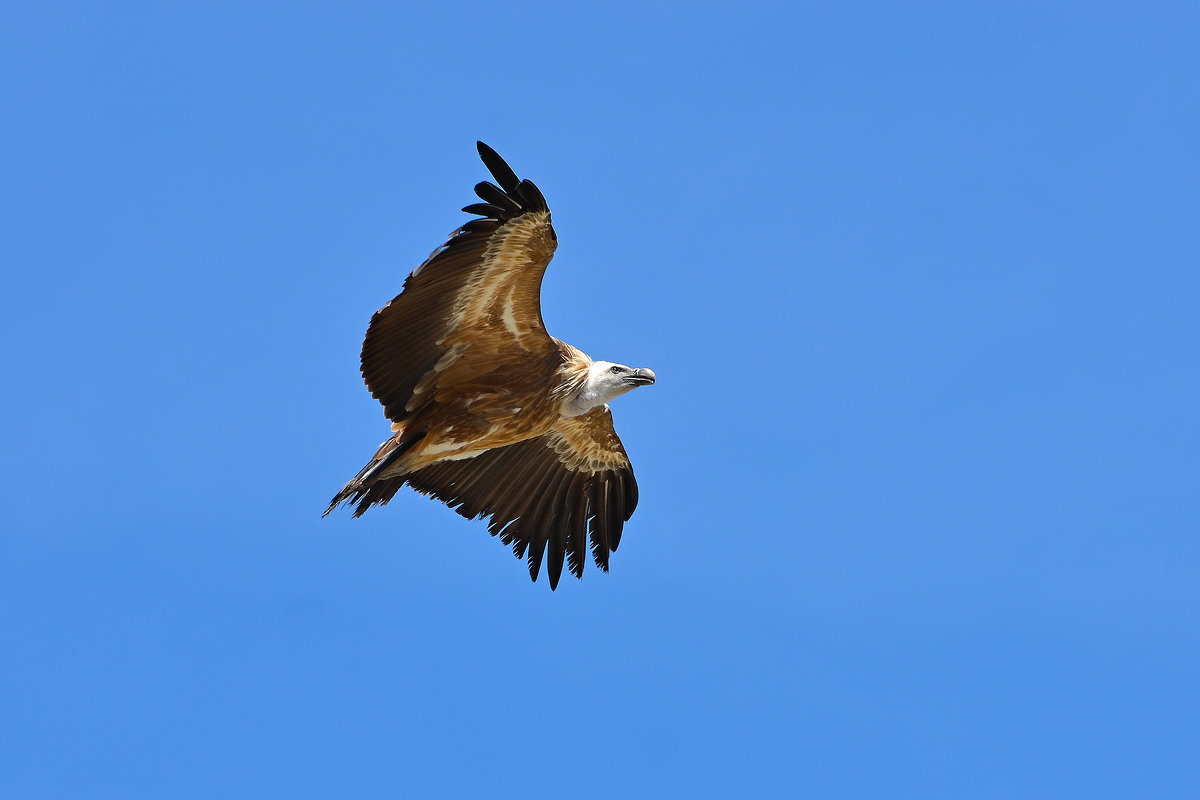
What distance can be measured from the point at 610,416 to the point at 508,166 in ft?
13.7

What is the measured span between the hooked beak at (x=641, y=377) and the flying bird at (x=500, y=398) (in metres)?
0.01

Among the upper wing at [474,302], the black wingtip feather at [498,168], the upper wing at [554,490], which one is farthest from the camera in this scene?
the upper wing at [554,490]

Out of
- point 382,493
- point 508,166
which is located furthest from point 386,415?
point 508,166

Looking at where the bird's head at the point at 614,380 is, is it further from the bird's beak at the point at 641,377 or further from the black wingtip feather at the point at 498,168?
the black wingtip feather at the point at 498,168

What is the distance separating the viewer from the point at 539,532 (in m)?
17.4

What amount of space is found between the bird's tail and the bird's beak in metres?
2.27

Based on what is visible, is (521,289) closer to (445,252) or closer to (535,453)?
(445,252)

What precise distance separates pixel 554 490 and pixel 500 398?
2070 millimetres

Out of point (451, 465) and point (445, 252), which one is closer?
point (445, 252)

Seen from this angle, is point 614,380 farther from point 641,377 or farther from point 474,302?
point 474,302

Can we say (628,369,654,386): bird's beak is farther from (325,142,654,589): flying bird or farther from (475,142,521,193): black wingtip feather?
(475,142,521,193): black wingtip feather

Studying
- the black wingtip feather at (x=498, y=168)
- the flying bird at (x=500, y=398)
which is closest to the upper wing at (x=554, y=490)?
the flying bird at (x=500, y=398)

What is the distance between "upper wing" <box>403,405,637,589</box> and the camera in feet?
56.8

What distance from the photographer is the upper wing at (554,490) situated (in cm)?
1731
